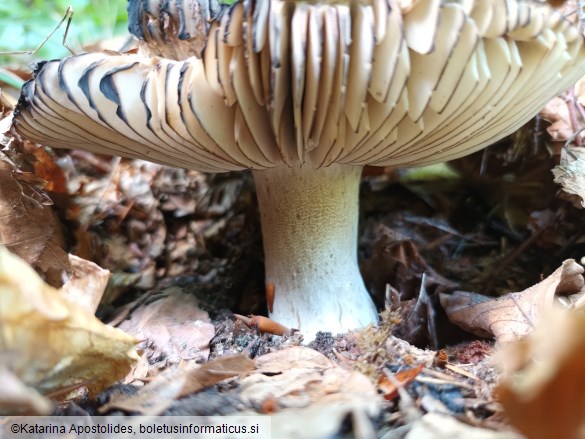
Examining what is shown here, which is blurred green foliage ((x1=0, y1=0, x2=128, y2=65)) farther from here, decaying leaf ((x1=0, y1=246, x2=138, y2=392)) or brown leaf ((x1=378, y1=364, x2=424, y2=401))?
brown leaf ((x1=378, y1=364, x2=424, y2=401))

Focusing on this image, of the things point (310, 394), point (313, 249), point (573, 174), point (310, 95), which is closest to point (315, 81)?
point (310, 95)

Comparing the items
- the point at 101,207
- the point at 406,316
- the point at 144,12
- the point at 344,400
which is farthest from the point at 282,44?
the point at 101,207

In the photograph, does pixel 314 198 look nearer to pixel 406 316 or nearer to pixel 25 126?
pixel 406 316

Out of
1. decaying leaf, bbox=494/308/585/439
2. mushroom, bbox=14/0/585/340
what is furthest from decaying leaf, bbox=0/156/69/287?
decaying leaf, bbox=494/308/585/439

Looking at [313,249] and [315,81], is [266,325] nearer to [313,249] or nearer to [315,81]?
Answer: [313,249]

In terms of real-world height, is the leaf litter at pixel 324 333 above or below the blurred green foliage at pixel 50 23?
below

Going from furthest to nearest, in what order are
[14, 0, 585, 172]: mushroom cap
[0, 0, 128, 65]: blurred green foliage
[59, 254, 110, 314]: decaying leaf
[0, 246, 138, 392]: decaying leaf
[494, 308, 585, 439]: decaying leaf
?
1. [0, 0, 128, 65]: blurred green foliage
2. [59, 254, 110, 314]: decaying leaf
3. [14, 0, 585, 172]: mushroom cap
4. [0, 246, 138, 392]: decaying leaf
5. [494, 308, 585, 439]: decaying leaf

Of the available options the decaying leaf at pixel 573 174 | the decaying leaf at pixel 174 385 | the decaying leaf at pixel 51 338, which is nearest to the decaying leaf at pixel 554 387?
the decaying leaf at pixel 174 385

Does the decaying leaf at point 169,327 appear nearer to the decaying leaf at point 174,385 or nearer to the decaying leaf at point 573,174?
the decaying leaf at point 174,385
